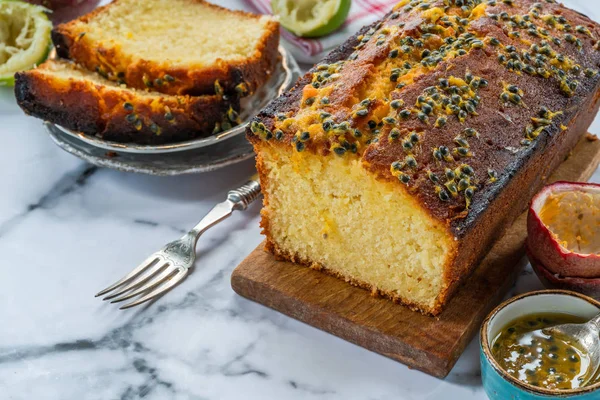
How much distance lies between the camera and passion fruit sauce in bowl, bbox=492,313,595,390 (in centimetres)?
270

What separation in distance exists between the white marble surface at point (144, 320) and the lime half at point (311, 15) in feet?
4.06

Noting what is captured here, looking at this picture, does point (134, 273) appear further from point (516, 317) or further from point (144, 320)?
point (516, 317)

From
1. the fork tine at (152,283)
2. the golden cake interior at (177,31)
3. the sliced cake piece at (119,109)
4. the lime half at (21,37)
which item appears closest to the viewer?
the fork tine at (152,283)

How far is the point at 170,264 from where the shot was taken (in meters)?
3.55

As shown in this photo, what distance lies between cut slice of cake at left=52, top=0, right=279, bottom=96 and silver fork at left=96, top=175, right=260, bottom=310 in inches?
25.7

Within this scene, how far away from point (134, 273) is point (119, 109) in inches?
36.6

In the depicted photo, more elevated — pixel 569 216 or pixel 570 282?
pixel 569 216

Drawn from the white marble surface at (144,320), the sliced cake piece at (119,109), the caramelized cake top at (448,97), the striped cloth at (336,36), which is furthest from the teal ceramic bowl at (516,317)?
the striped cloth at (336,36)

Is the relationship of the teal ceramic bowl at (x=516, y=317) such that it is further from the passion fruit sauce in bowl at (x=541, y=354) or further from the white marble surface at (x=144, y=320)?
the white marble surface at (x=144, y=320)

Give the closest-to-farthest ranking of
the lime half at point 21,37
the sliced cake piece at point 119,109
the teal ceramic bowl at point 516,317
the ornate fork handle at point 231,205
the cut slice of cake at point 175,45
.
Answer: the teal ceramic bowl at point 516,317 < the ornate fork handle at point 231,205 < the sliced cake piece at point 119,109 < the cut slice of cake at point 175,45 < the lime half at point 21,37

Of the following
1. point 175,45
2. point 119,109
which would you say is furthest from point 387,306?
point 175,45

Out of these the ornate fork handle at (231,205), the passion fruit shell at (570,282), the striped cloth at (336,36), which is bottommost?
the ornate fork handle at (231,205)

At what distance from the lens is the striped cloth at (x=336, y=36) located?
494 cm

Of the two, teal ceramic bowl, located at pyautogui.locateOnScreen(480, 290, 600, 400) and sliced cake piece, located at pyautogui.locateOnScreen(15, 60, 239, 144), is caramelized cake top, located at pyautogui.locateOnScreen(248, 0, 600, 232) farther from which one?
sliced cake piece, located at pyautogui.locateOnScreen(15, 60, 239, 144)
